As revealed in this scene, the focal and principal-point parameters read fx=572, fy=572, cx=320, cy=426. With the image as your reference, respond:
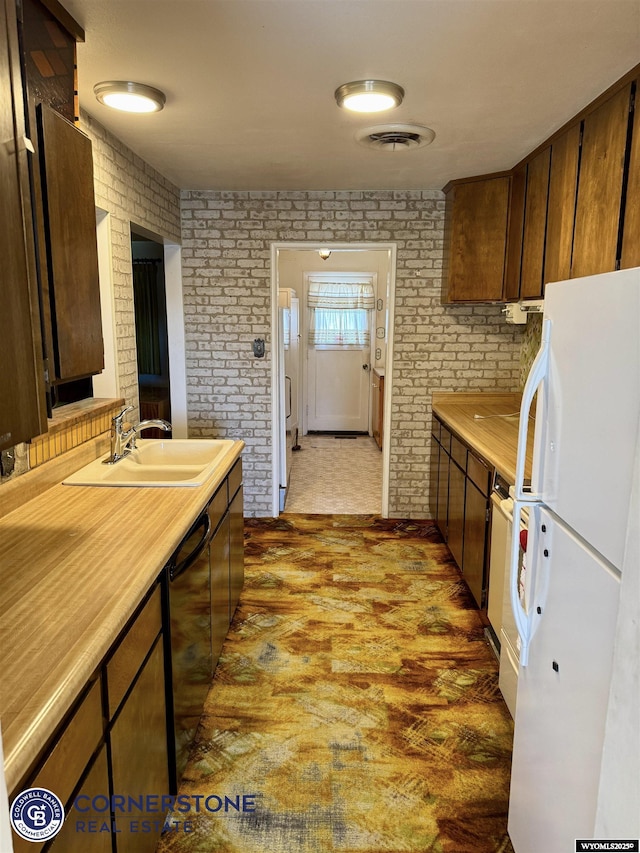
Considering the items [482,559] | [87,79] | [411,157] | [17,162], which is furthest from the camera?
[411,157]

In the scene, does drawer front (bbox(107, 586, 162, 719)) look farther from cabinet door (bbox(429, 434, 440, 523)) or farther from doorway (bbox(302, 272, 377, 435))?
doorway (bbox(302, 272, 377, 435))

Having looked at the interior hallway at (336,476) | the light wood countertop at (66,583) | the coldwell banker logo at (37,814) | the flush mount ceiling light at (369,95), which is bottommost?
the interior hallway at (336,476)

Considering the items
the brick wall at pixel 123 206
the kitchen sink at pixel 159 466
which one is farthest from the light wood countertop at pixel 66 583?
the brick wall at pixel 123 206

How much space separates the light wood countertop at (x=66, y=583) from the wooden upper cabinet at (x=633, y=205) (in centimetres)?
181

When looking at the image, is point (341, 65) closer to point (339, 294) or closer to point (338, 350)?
point (339, 294)

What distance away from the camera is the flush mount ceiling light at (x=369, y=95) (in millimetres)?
2193

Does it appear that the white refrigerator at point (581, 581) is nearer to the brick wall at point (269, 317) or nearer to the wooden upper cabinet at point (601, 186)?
the wooden upper cabinet at point (601, 186)

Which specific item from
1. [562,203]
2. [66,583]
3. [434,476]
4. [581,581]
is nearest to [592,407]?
[581,581]

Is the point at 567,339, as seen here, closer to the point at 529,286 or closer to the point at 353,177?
the point at 529,286

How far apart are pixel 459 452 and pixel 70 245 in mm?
2459

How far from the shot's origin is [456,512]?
138 inches

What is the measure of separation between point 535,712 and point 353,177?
130 inches

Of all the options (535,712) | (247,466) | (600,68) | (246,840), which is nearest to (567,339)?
(535,712)

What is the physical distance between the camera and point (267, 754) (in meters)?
2.09
